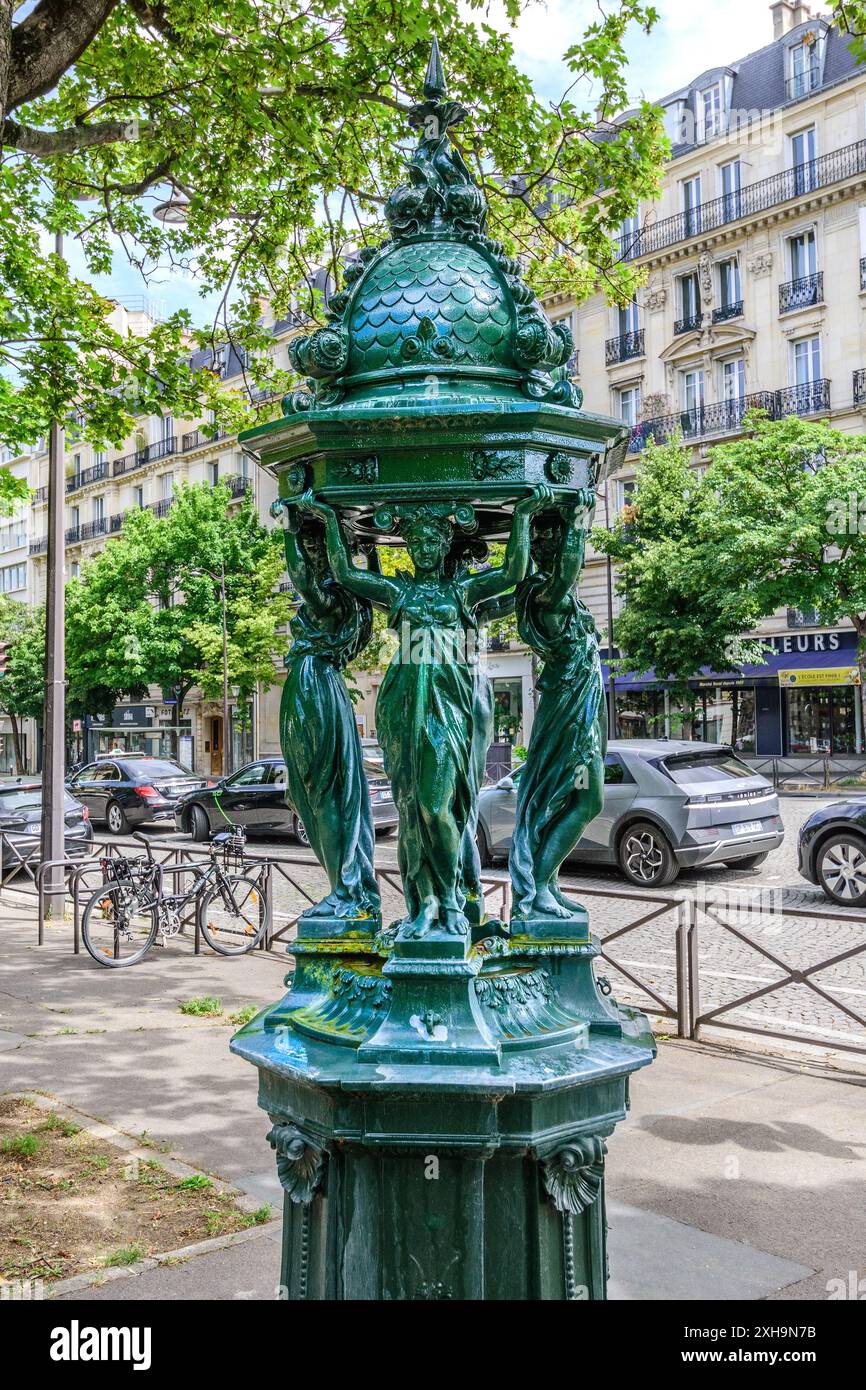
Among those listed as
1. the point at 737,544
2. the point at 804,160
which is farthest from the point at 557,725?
the point at 804,160

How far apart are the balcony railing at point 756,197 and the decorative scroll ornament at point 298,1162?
32.3m

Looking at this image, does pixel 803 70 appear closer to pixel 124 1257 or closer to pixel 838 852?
pixel 838 852

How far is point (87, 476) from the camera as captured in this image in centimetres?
6444

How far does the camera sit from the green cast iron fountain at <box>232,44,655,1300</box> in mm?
2535

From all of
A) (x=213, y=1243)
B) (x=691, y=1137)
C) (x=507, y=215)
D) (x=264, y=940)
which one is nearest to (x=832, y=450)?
(x=507, y=215)

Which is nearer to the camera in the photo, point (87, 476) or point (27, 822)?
point (27, 822)

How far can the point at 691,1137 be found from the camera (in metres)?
5.23

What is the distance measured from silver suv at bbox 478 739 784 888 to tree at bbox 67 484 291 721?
2912 centimetres

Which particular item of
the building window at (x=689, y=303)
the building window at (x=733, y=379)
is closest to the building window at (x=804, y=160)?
the building window at (x=689, y=303)

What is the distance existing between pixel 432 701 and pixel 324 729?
20.4 inches

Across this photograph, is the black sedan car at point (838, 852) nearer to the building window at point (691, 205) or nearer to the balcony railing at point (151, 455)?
the building window at point (691, 205)

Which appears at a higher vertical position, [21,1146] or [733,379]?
[733,379]

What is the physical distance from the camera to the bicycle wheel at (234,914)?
34.4 feet

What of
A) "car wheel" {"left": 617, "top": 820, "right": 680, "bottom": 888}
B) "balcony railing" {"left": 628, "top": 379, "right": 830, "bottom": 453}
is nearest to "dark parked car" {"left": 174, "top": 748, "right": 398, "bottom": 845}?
"car wheel" {"left": 617, "top": 820, "right": 680, "bottom": 888}
